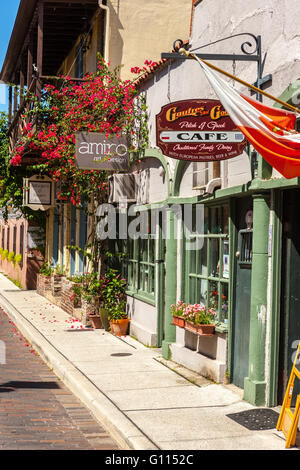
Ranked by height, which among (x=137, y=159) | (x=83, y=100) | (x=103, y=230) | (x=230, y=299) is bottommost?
(x=230, y=299)

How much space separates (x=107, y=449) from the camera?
6234 millimetres

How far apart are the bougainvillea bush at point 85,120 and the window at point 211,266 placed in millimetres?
3365

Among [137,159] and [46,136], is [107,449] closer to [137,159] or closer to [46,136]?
[137,159]

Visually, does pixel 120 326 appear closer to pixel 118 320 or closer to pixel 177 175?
pixel 118 320

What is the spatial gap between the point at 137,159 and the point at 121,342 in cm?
349

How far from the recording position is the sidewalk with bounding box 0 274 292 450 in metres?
6.26

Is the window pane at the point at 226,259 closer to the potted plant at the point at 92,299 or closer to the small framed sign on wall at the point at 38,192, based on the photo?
the potted plant at the point at 92,299

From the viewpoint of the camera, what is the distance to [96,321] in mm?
14258

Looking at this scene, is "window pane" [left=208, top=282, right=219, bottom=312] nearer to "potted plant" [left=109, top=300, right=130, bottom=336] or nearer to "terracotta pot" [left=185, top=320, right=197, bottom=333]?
"terracotta pot" [left=185, top=320, right=197, bottom=333]

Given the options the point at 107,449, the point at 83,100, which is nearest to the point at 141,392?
the point at 107,449

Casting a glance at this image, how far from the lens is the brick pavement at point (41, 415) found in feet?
20.8

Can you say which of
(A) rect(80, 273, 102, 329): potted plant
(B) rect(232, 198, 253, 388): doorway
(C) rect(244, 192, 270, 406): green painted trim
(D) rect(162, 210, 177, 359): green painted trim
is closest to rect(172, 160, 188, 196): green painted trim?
(D) rect(162, 210, 177, 359): green painted trim
